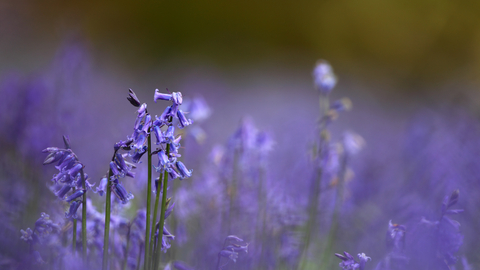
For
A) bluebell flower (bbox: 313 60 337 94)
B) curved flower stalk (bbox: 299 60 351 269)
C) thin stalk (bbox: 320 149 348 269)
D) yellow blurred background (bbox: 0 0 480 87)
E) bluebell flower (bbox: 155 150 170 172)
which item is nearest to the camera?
bluebell flower (bbox: 155 150 170 172)

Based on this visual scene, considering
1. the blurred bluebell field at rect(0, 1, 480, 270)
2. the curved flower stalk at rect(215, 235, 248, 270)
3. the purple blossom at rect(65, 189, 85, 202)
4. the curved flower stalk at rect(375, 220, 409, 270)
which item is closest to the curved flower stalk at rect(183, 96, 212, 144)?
the blurred bluebell field at rect(0, 1, 480, 270)

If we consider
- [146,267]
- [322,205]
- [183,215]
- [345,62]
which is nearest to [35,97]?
[183,215]

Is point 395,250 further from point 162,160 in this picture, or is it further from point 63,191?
point 63,191

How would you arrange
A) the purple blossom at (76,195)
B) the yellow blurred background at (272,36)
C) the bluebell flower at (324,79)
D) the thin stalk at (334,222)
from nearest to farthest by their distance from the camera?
the purple blossom at (76,195) < the bluebell flower at (324,79) < the thin stalk at (334,222) < the yellow blurred background at (272,36)

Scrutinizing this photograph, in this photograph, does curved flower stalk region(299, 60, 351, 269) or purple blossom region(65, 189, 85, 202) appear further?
curved flower stalk region(299, 60, 351, 269)

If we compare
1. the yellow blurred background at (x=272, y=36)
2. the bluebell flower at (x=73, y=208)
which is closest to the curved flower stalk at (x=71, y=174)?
the bluebell flower at (x=73, y=208)

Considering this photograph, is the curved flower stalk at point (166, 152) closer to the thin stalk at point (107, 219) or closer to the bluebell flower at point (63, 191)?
the thin stalk at point (107, 219)

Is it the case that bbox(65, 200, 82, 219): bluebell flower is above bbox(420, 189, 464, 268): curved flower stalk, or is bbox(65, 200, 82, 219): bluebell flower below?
above

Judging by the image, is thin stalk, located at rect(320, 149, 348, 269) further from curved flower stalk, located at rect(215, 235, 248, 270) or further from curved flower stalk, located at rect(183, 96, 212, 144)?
curved flower stalk, located at rect(215, 235, 248, 270)

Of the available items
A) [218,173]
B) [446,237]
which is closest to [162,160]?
[446,237]
